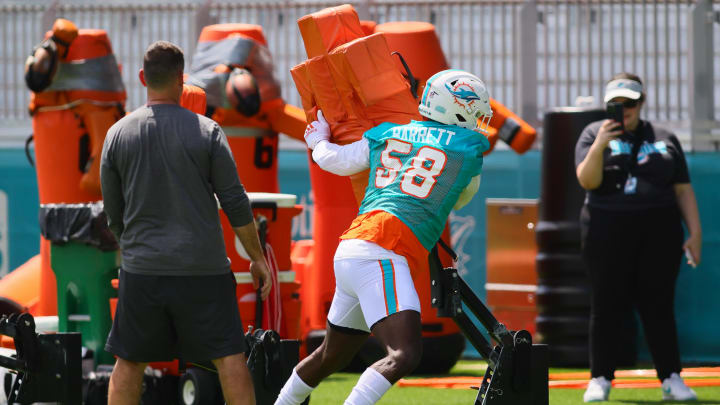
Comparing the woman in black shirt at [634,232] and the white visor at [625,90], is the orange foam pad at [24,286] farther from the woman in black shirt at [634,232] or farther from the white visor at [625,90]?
the white visor at [625,90]

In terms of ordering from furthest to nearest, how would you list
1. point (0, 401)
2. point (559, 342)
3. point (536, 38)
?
1. point (536, 38)
2. point (559, 342)
3. point (0, 401)

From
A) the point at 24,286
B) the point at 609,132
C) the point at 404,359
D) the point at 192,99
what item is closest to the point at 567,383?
the point at 609,132

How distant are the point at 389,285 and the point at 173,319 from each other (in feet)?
2.67

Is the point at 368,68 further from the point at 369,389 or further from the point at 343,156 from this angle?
the point at 369,389

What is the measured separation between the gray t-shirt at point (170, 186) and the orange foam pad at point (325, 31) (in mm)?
1149

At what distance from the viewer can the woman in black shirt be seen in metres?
7.24

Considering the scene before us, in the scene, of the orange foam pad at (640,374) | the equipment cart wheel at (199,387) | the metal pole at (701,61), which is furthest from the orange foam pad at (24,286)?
the metal pole at (701,61)

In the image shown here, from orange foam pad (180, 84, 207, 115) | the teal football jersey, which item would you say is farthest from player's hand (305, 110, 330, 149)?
orange foam pad (180, 84, 207, 115)

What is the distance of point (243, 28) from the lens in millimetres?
8523

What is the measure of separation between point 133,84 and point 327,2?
6.81ft

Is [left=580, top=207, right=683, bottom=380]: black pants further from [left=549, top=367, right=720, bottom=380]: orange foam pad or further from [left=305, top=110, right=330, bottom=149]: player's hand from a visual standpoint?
[left=305, top=110, right=330, bottom=149]: player's hand

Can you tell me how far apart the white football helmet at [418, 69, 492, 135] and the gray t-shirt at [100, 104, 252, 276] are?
823mm

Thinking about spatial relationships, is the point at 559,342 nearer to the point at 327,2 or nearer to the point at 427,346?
the point at 427,346

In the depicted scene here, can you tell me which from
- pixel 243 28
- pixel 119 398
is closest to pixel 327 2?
pixel 243 28
